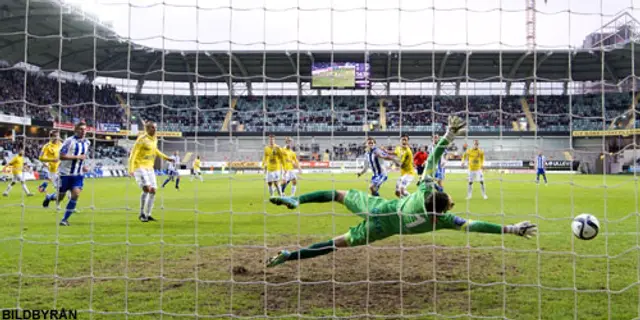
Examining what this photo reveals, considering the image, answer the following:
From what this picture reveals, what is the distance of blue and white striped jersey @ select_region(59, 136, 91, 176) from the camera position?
404 inches

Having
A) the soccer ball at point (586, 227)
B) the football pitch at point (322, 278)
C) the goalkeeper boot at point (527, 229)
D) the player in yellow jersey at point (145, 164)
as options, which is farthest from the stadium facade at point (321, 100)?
the goalkeeper boot at point (527, 229)

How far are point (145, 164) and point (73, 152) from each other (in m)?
1.54

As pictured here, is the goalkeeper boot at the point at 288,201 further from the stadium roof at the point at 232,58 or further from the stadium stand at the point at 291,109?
the stadium stand at the point at 291,109

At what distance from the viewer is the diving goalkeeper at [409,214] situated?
501 centimetres

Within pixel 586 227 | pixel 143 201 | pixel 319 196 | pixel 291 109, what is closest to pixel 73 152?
pixel 143 201

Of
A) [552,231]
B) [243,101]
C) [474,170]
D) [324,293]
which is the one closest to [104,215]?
[324,293]

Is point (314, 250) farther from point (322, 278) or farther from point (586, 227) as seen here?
point (586, 227)

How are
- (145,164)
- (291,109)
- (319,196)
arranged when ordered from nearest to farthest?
(319,196) < (145,164) < (291,109)

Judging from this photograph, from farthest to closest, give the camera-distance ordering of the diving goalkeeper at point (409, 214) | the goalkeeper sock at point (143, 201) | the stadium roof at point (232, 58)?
1. the stadium roof at point (232, 58)
2. the goalkeeper sock at point (143, 201)
3. the diving goalkeeper at point (409, 214)

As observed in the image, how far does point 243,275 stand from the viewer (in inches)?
235

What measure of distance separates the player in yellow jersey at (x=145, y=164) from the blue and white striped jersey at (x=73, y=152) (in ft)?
3.37

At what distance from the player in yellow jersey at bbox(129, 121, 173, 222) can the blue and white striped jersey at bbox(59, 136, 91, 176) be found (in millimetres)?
1027

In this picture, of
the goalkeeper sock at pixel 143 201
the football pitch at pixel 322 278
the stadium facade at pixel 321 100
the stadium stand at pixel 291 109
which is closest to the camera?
the football pitch at pixel 322 278

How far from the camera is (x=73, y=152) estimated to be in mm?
10367
